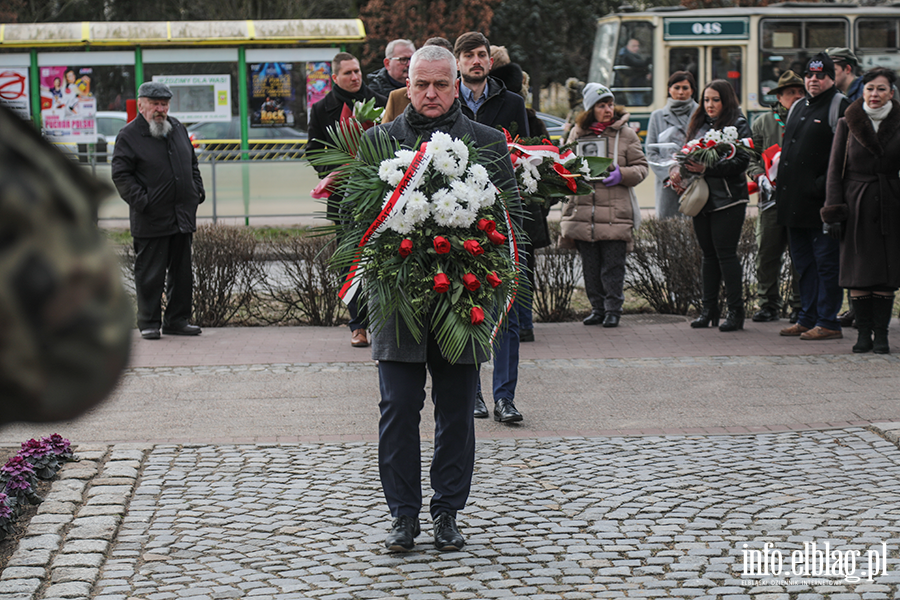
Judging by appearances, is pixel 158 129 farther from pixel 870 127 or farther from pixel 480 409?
pixel 870 127

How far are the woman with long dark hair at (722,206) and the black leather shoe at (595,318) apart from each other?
880mm

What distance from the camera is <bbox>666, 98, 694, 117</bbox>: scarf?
11156 mm

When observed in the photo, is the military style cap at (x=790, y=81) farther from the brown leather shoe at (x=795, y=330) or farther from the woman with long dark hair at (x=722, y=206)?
the brown leather shoe at (x=795, y=330)

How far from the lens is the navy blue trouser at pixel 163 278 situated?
9.72 meters

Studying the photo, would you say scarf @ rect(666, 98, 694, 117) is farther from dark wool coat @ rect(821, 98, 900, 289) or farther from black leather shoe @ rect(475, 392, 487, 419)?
black leather shoe @ rect(475, 392, 487, 419)

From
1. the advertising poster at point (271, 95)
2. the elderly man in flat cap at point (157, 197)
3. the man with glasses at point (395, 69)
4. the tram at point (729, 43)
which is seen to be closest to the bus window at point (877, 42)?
the tram at point (729, 43)

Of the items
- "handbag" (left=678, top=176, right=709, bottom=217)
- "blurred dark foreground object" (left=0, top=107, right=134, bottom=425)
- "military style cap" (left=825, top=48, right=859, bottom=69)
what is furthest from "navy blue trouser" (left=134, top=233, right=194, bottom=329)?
"blurred dark foreground object" (left=0, top=107, right=134, bottom=425)

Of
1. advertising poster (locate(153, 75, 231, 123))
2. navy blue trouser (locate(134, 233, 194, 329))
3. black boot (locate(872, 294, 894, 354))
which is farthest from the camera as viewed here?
advertising poster (locate(153, 75, 231, 123))

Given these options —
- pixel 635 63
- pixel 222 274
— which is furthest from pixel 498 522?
pixel 635 63

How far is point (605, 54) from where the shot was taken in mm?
23938

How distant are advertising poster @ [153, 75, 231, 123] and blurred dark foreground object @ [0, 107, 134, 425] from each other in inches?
761

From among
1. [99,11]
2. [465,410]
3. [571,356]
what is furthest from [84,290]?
[99,11]

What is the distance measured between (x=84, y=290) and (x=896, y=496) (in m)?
4.80

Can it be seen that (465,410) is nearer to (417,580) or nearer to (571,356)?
(417,580)
